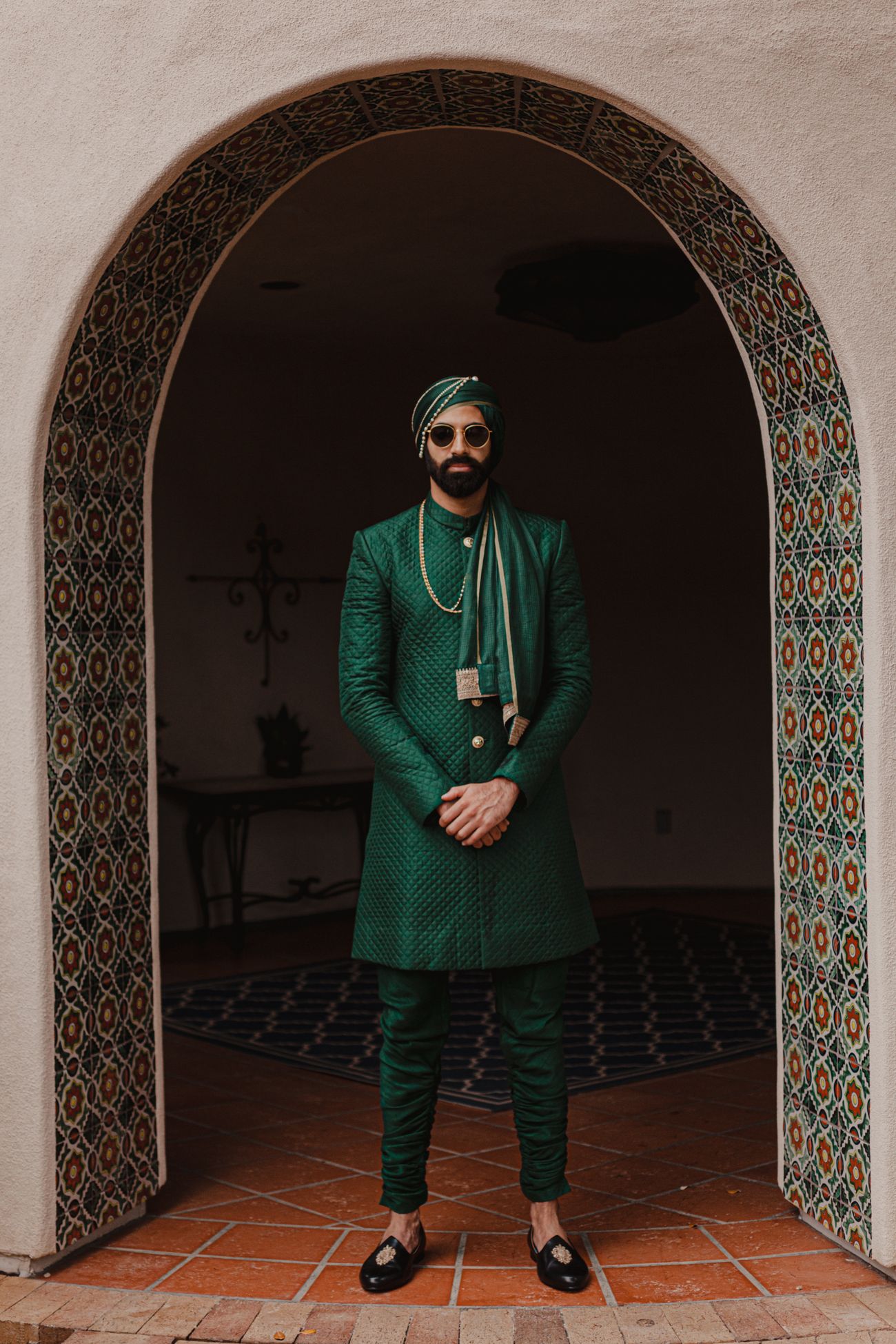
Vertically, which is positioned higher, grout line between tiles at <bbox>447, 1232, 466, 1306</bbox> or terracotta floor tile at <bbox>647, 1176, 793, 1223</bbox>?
grout line between tiles at <bbox>447, 1232, 466, 1306</bbox>

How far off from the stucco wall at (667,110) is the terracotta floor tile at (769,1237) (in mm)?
235

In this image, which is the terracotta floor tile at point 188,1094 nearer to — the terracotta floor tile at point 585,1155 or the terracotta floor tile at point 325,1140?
the terracotta floor tile at point 325,1140

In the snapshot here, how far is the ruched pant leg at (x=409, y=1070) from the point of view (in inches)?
123

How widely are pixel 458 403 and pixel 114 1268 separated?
2.03 meters

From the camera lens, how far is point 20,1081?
330 centimetres

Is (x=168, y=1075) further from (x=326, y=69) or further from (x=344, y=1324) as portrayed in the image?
(x=326, y=69)

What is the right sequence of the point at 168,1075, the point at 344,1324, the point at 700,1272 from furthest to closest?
the point at 168,1075
the point at 700,1272
the point at 344,1324

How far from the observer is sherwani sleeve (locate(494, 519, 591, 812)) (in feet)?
10.3

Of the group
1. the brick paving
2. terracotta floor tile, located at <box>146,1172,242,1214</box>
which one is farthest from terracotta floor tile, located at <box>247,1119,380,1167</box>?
terracotta floor tile, located at <box>146,1172,242,1214</box>

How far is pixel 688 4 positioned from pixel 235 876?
17.5 ft

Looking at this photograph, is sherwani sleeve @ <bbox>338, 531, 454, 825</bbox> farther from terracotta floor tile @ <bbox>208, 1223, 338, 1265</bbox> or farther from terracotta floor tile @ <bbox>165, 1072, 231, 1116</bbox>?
terracotta floor tile @ <bbox>165, 1072, 231, 1116</bbox>

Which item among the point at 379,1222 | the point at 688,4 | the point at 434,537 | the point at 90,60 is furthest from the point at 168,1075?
the point at 688,4

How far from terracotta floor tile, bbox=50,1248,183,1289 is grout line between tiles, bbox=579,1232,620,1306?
908 millimetres

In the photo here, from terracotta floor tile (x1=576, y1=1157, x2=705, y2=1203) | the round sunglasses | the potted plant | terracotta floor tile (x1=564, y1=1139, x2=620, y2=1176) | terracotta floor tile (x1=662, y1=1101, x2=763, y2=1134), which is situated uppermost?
the round sunglasses
